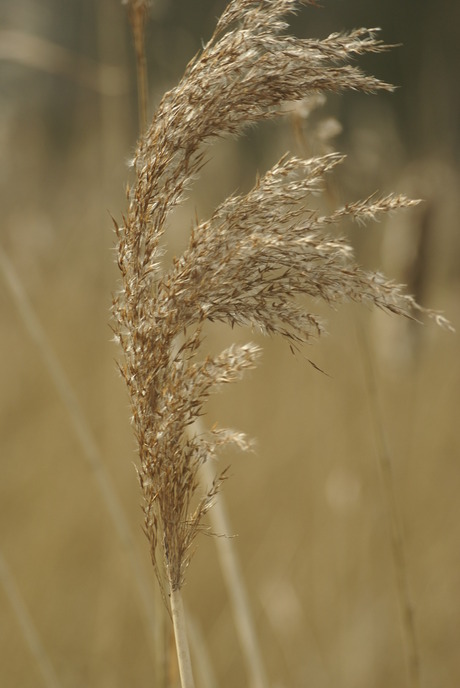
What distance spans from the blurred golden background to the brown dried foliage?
2.26 feet

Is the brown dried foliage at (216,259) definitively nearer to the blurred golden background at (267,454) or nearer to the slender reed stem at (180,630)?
the slender reed stem at (180,630)

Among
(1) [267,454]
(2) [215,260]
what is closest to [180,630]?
(2) [215,260]

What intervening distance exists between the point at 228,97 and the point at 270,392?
8.56ft

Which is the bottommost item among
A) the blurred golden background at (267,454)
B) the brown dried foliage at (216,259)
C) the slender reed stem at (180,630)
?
the slender reed stem at (180,630)

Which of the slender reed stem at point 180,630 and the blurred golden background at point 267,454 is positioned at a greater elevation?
the blurred golden background at point 267,454

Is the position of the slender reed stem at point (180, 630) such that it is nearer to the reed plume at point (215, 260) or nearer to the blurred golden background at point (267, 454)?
the reed plume at point (215, 260)

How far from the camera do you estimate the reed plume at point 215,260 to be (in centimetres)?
56

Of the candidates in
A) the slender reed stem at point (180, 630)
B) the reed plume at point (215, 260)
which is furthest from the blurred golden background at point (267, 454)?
the slender reed stem at point (180, 630)

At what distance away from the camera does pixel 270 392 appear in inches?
124

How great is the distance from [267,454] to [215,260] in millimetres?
2283

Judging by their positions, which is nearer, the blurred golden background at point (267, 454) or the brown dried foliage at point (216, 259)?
the brown dried foliage at point (216, 259)

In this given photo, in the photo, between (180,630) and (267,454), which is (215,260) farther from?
(267,454)

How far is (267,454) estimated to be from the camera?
280cm

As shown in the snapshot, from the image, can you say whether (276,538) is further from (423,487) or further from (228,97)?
(228,97)
